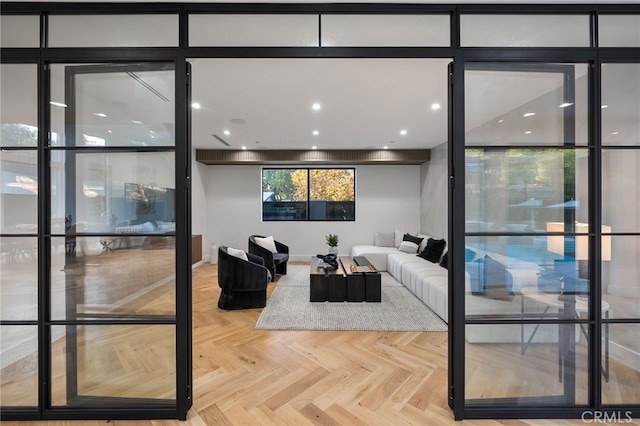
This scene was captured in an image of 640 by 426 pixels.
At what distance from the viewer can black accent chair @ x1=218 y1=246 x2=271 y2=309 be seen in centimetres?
358

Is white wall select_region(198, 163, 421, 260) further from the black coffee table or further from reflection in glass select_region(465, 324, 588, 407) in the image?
reflection in glass select_region(465, 324, 588, 407)

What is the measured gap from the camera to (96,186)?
1708mm

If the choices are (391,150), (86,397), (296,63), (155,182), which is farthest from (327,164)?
(86,397)

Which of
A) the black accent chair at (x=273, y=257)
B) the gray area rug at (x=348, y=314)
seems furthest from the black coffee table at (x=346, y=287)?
the black accent chair at (x=273, y=257)

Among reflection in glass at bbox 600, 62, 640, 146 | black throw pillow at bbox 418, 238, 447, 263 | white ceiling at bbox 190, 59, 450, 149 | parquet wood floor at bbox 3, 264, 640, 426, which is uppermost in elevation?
white ceiling at bbox 190, 59, 450, 149

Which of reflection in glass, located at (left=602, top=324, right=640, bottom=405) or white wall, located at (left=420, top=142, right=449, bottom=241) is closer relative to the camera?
reflection in glass, located at (left=602, top=324, right=640, bottom=405)

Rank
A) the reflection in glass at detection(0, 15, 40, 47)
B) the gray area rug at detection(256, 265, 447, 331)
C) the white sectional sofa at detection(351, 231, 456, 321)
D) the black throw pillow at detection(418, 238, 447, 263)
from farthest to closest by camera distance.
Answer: the black throw pillow at detection(418, 238, 447, 263)
the white sectional sofa at detection(351, 231, 456, 321)
the gray area rug at detection(256, 265, 447, 331)
the reflection in glass at detection(0, 15, 40, 47)

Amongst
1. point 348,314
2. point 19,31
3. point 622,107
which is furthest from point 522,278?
point 19,31

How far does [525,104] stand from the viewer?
1698mm

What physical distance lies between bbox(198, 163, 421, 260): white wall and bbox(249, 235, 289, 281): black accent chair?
1.13 m

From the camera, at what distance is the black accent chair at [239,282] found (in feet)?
11.7

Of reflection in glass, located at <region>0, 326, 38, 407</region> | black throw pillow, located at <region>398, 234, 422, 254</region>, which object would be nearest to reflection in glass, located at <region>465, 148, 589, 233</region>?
reflection in glass, located at <region>0, 326, 38, 407</region>

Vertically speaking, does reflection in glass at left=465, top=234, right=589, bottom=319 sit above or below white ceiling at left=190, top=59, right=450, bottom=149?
below

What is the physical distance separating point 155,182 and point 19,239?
92 cm
